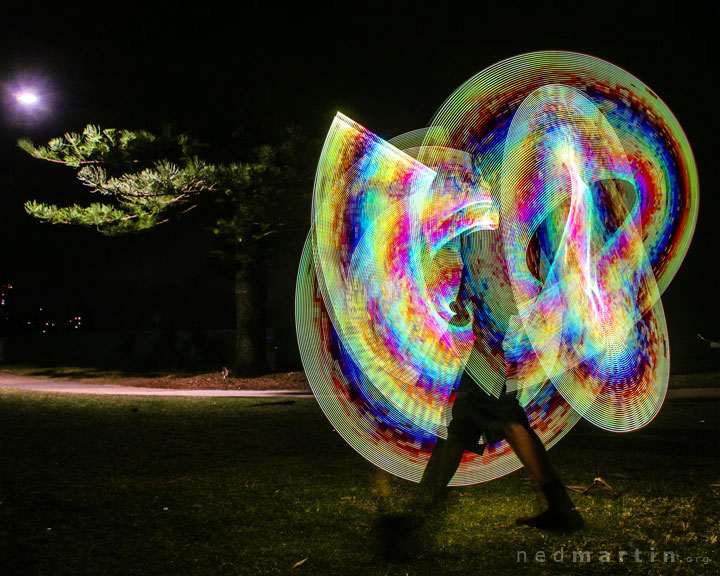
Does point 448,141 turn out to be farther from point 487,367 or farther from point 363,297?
point 487,367

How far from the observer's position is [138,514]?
16.8 feet

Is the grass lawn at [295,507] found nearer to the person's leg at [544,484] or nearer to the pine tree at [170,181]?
the person's leg at [544,484]

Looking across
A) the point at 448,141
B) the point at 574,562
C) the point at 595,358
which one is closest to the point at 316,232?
the point at 448,141

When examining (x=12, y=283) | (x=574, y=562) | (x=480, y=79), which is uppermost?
(x=480, y=79)

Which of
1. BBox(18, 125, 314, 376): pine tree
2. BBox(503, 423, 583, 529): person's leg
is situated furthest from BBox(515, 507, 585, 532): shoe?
BBox(18, 125, 314, 376): pine tree

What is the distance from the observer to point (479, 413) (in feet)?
16.1

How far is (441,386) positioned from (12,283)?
46039mm

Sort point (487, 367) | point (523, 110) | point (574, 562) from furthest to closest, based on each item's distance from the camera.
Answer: point (523, 110) → point (487, 367) → point (574, 562)

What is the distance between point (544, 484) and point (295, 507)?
1.85 meters

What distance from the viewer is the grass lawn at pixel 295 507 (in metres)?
4.04

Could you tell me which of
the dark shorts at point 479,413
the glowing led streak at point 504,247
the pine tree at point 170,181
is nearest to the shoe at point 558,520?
the dark shorts at point 479,413

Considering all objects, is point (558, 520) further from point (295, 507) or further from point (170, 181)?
point (170, 181)

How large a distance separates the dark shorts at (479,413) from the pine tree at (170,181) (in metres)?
11.8

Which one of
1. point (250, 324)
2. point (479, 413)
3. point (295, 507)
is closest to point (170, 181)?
point (250, 324)
